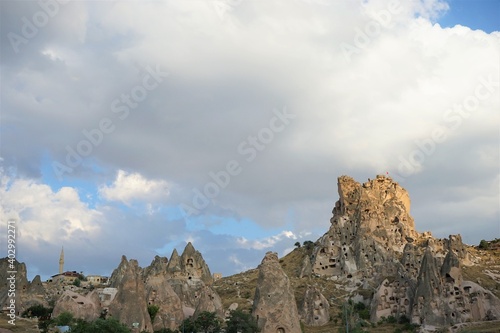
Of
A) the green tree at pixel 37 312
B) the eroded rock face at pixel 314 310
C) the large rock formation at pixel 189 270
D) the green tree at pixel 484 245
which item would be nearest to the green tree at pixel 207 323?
the eroded rock face at pixel 314 310

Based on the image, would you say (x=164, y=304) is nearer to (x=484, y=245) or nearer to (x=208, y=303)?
(x=208, y=303)

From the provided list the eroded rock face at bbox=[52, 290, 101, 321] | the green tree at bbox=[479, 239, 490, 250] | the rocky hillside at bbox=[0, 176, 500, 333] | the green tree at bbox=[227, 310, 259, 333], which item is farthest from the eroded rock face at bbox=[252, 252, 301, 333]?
the green tree at bbox=[479, 239, 490, 250]

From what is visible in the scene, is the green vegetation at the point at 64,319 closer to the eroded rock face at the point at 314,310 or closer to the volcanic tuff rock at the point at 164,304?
the volcanic tuff rock at the point at 164,304

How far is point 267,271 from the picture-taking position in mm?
61625

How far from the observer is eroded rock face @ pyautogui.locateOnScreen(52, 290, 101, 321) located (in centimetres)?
6725

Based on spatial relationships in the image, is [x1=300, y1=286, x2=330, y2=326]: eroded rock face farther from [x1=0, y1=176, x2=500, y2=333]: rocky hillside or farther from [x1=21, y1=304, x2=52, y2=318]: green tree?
[x1=21, y1=304, x2=52, y2=318]: green tree

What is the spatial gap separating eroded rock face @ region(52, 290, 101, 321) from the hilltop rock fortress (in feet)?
120

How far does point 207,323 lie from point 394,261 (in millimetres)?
46109

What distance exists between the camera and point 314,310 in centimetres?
7744

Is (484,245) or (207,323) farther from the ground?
(484,245)

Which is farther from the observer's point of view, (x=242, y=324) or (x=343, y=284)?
(x=343, y=284)

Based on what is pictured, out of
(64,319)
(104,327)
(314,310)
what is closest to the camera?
(104,327)

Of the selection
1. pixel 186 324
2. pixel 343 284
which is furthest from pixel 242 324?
pixel 343 284

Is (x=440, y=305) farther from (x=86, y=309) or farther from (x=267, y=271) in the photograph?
(x=86, y=309)
